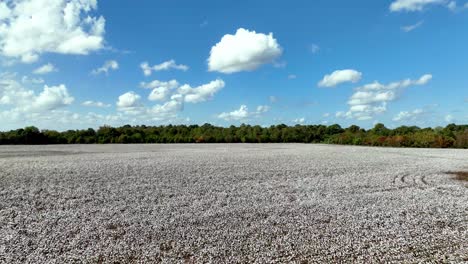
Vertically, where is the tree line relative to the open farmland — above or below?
above

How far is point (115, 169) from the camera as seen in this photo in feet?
52.4

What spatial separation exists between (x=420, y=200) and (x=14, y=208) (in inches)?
408

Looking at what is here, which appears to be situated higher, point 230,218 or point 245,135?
point 245,135

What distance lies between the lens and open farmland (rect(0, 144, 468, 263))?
232 inches

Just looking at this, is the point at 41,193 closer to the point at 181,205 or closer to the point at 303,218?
the point at 181,205

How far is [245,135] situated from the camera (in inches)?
2039

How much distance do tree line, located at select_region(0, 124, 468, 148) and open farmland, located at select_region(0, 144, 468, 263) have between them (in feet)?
86.5

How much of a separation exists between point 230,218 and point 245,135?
43.9 meters

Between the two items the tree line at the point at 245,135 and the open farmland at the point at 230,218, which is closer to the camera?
the open farmland at the point at 230,218

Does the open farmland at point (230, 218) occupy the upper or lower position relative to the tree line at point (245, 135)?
lower

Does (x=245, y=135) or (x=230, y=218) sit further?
(x=245, y=135)

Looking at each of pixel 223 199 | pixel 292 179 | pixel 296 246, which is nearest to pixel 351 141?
pixel 292 179

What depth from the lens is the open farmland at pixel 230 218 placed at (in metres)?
5.89

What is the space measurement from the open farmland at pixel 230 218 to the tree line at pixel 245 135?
26.4 meters
